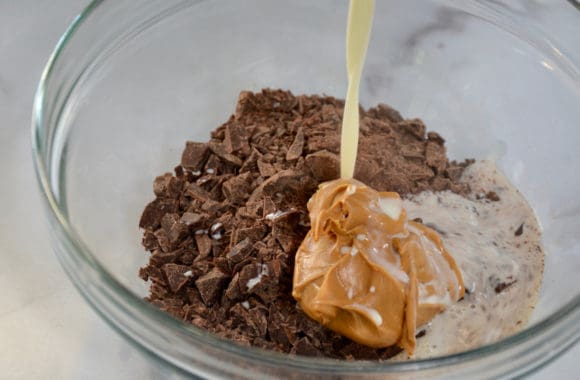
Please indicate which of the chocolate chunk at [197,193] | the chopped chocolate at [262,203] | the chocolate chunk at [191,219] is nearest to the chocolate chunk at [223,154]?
the chopped chocolate at [262,203]

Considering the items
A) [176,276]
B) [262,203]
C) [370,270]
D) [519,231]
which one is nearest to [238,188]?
[262,203]

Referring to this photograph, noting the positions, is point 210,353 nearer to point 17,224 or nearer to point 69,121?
point 69,121

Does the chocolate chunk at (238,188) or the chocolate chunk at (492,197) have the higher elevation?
the chocolate chunk at (492,197)

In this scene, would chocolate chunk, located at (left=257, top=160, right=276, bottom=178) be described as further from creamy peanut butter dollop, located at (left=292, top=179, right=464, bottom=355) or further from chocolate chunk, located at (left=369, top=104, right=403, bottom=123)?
chocolate chunk, located at (left=369, top=104, right=403, bottom=123)

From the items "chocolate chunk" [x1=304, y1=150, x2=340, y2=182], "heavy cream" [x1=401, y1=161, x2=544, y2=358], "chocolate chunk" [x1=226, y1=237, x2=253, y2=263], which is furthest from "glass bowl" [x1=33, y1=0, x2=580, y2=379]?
"chocolate chunk" [x1=304, y1=150, x2=340, y2=182]

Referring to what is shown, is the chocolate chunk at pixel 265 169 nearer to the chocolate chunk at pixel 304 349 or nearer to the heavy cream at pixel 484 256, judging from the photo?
the heavy cream at pixel 484 256

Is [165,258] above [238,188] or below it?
below

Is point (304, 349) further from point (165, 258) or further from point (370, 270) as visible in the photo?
point (165, 258)
